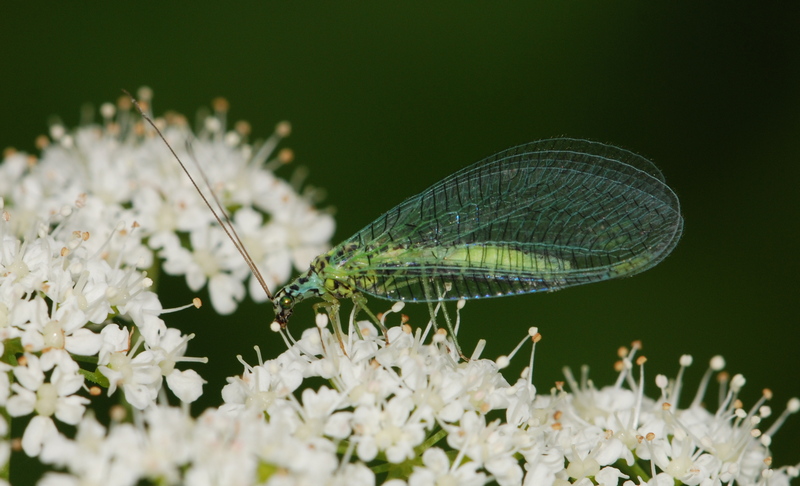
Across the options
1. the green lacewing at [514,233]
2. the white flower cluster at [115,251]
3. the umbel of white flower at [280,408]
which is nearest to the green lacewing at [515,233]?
the green lacewing at [514,233]

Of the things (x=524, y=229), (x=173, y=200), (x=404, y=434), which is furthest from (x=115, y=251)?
(x=524, y=229)

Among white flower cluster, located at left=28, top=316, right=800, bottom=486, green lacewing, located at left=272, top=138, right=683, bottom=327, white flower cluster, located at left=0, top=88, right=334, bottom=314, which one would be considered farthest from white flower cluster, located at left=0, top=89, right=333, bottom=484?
green lacewing, located at left=272, top=138, right=683, bottom=327

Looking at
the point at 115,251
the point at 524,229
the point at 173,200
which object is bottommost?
the point at 524,229

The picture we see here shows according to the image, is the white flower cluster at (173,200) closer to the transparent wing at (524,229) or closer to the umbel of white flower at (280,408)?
the umbel of white flower at (280,408)

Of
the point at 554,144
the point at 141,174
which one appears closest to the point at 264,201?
the point at 141,174

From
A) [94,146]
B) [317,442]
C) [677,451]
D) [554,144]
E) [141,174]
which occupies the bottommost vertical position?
[677,451]

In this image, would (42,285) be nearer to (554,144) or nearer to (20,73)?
(554,144)

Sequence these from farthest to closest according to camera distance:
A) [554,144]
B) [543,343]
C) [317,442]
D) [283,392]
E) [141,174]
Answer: [543,343] → [141,174] → [554,144] → [283,392] → [317,442]

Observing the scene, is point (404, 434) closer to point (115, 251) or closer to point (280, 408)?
point (280, 408)
